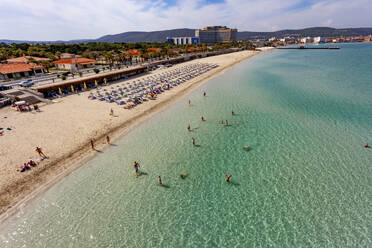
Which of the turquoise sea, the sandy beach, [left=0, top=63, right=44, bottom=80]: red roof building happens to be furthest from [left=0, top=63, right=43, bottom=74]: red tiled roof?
the turquoise sea

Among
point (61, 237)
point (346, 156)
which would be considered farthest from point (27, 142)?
point (346, 156)

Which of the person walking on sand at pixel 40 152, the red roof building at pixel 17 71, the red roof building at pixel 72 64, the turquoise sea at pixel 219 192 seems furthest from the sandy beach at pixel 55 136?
→ the red roof building at pixel 72 64

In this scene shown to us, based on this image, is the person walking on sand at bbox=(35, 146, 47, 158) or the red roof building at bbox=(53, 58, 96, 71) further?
the red roof building at bbox=(53, 58, 96, 71)

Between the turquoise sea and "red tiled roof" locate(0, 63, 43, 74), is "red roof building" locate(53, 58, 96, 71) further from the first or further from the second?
the turquoise sea

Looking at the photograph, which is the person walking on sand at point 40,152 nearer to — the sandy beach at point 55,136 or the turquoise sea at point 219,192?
the sandy beach at point 55,136

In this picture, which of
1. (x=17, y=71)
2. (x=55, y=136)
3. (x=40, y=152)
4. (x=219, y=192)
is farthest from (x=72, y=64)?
(x=219, y=192)

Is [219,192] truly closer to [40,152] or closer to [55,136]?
[40,152]

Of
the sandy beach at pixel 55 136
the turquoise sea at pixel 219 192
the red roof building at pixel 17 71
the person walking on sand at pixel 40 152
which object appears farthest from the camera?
the red roof building at pixel 17 71
